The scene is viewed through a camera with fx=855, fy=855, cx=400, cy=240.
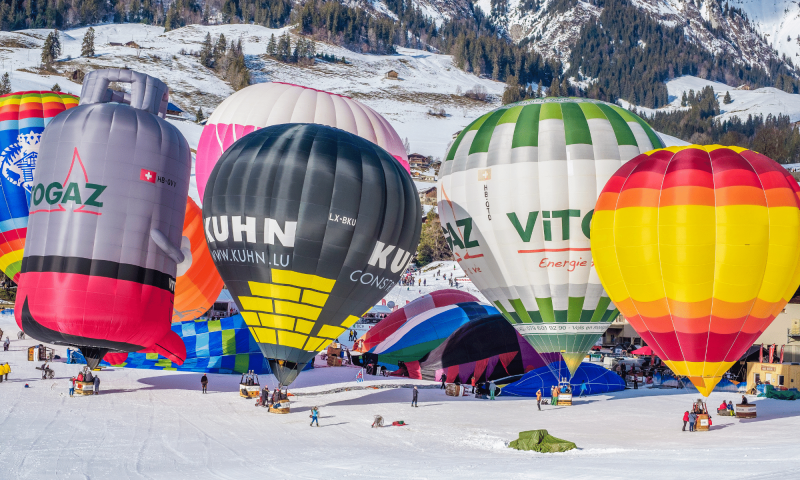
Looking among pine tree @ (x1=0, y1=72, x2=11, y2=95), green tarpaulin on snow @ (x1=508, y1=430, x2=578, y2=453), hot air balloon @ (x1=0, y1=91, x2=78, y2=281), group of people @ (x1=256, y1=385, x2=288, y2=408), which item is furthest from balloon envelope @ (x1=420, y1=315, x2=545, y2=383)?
pine tree @ (x1=0, y1=72, x2=11, y2=95)

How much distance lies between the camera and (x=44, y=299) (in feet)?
60.5

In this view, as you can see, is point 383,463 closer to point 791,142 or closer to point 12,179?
point 12,179

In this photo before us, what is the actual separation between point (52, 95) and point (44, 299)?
289 inches

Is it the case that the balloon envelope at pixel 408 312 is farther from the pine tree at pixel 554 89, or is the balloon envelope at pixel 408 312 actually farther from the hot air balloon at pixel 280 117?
the pine tree at pixel 554 89

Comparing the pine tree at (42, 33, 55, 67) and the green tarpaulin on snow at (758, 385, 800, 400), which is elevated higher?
the pine tree at (42, 33, 55, 67)

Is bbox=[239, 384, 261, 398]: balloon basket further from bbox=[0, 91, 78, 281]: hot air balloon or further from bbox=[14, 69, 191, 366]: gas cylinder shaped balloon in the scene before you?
bbox=[0, 91, 78, 281]: hot air balloon

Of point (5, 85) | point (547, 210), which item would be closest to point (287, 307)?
point (547, 210)

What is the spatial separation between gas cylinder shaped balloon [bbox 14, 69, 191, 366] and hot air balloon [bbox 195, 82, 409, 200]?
4666 mm

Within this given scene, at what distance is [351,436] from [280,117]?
35.2 ft

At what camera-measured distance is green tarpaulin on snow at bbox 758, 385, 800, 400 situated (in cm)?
2422

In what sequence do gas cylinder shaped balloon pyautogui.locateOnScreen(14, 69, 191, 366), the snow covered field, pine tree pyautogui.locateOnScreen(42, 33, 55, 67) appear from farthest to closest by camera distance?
pine tree pyautogui.locateOnScreen(42, 33, 55, 67) < gas cylinder shaped balloon pyautogui.locateOnScreen(14, 69, 191, 366) < the snow covered field

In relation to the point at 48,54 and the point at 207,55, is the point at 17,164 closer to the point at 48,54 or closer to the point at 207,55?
the point at 48,54

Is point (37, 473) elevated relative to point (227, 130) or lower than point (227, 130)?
lower

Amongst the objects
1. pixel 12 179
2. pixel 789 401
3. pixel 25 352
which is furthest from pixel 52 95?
pixel 789 401
